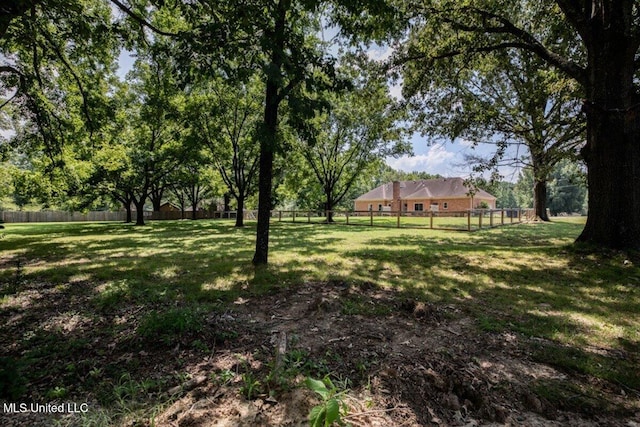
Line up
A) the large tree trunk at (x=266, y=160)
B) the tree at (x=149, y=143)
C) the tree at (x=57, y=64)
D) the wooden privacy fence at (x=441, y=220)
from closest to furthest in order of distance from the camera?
the large tree trunk at (x=266, y=160), the tree at (x=57, y=64), the wooden privacy fence at (x=441, y=220), the tree at (x=149, y=143)

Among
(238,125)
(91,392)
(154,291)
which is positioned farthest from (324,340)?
(238,125)

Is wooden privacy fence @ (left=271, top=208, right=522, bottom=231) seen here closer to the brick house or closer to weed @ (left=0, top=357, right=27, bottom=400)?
the brick house

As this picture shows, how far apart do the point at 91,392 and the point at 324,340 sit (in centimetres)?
187

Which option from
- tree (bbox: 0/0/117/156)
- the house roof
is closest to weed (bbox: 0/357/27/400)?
tree (bbox: 0/0/117/156)

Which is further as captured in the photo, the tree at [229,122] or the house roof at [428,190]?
the house roof at [428,190]

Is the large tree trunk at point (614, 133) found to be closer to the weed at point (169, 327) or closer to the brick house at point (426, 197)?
the weed at point (169, 327)

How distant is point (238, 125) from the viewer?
16.7 m

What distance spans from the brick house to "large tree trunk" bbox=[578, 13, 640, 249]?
93.4 feet

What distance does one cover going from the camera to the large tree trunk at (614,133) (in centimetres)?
612

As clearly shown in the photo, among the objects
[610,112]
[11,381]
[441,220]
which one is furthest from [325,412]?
[441,220]

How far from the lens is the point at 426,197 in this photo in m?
38.2

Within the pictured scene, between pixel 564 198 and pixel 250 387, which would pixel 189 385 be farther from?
pixel 564 198

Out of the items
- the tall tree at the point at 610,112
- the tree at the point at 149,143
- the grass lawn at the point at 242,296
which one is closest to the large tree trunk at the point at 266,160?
the grass lawn at the point at 242,296

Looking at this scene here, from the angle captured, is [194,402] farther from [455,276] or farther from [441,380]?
[455,276]
